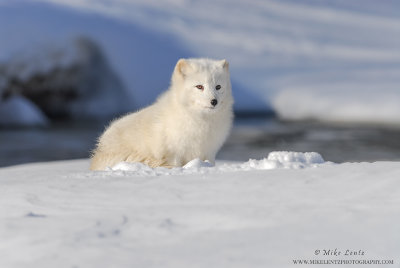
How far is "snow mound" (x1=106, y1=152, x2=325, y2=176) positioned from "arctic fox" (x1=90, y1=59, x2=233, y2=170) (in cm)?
30

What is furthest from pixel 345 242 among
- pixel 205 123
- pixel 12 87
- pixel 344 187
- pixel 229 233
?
pixel 12 87

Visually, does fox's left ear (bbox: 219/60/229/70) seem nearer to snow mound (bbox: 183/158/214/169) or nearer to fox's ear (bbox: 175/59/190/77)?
fox's ear (bbox: 175/59/190/77)

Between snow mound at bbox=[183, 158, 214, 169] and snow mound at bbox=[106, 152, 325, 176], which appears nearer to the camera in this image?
snow mound at bbox=[106, 152, 325, 176]

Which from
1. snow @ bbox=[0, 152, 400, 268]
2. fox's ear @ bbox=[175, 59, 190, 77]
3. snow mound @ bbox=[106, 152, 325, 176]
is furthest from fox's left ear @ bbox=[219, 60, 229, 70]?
snow @ bbox=[0, 152, 400, 268]

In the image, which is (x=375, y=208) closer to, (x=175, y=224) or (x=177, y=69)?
(x=175, y=224)

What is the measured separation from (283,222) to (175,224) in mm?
489

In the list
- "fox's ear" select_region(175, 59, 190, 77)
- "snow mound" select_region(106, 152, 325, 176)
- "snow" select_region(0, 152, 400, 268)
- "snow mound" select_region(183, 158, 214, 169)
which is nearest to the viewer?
"snow" select_region(0, 152, 400, 268)

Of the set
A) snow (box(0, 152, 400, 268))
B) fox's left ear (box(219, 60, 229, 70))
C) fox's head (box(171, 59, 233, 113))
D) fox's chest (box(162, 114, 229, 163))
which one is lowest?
snow (box(0, 152, 400, 268))

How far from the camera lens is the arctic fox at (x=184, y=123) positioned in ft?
12.9

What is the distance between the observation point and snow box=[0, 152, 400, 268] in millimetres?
2082

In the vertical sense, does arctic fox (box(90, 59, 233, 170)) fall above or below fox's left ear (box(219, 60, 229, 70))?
below

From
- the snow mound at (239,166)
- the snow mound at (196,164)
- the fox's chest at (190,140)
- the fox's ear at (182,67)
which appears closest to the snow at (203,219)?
the snow mound at (239,166)

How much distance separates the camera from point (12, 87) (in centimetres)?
1594

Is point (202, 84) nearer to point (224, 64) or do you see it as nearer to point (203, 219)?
point (224, 64)
